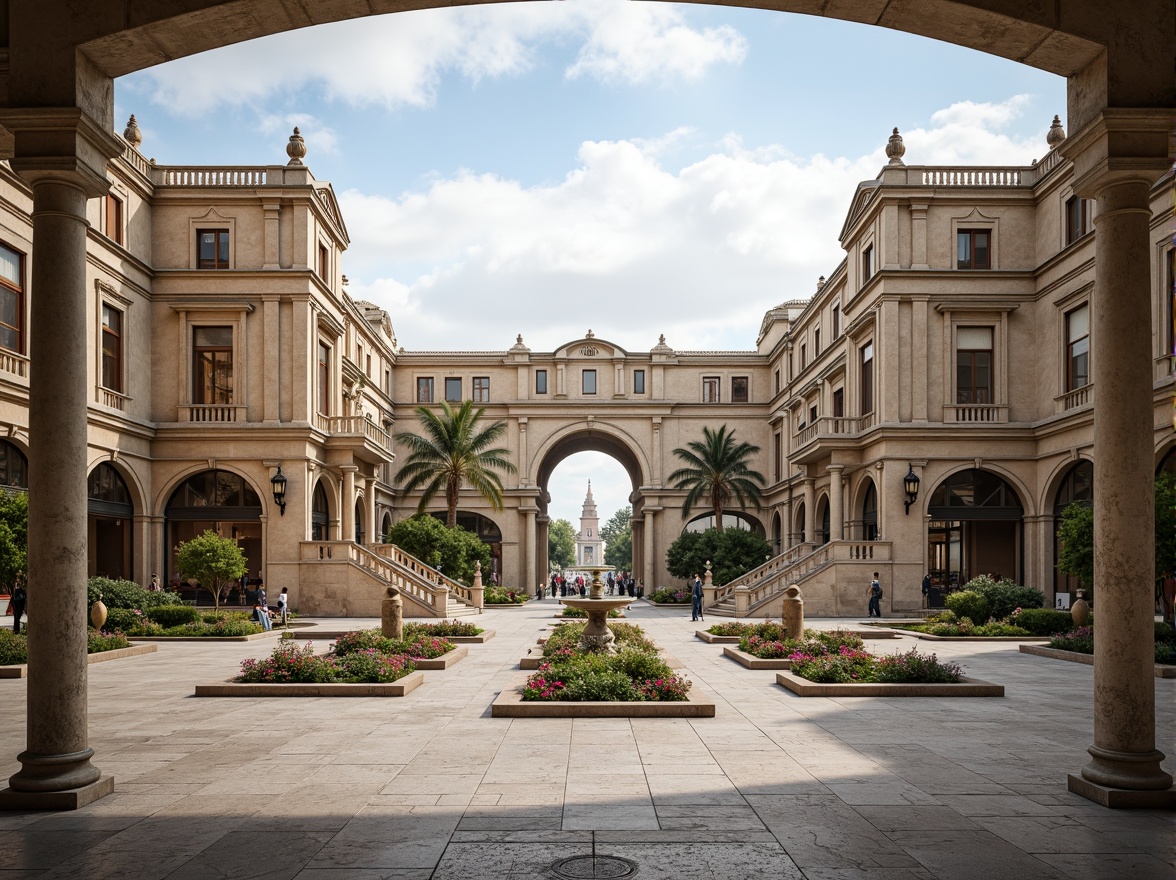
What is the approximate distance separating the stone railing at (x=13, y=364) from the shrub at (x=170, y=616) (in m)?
7.17

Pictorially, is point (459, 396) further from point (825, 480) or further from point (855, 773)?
point (855, 773)

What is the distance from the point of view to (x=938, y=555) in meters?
38.8

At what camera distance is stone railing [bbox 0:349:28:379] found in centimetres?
2456

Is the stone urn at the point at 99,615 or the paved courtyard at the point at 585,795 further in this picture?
the stone urn at the point at 99,615

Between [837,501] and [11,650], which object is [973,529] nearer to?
[837,501]

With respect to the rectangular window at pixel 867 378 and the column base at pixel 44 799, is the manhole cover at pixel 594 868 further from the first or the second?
the rectangular window at pixel 867 378

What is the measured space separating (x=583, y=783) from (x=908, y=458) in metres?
28.1

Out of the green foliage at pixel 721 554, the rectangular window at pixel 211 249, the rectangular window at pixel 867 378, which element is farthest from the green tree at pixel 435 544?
the rectangular window at pixel 867 378

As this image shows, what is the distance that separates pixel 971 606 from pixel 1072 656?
7.56 metres

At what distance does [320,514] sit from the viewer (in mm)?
37656

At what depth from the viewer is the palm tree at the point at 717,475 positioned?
54156 mm

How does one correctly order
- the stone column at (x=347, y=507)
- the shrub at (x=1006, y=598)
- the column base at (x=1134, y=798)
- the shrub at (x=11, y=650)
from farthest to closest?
the stone column at (x=347, y=507), the shrub at (x=1006, y=598), the shrub at (x=11, y=650), the column base at (x=1134, y=798)

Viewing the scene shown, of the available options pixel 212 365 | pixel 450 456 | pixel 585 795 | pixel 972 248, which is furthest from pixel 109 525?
pixel 972 248

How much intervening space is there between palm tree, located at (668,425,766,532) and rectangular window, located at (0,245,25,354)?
35086 millimetres
